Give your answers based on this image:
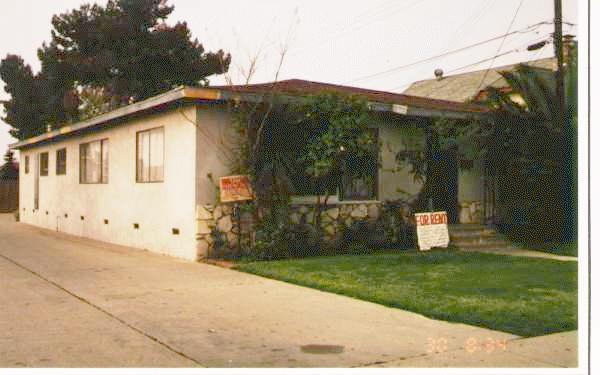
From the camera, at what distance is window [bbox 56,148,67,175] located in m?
20.1

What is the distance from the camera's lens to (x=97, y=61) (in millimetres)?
18000

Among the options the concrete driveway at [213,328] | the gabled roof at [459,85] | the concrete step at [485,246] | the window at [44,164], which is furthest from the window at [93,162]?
the gabled roof at [459,85]

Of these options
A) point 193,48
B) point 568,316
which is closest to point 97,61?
point 193,48

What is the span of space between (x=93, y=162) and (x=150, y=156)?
4354 mm

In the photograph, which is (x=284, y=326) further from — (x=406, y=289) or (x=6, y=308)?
(x=6, y=308)

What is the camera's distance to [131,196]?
1502cm

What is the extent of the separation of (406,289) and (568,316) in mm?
2115

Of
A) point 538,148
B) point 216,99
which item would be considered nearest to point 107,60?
point 216,99

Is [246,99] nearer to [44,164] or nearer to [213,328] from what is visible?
[213,328]

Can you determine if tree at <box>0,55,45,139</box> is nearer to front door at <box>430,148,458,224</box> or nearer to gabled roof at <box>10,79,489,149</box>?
gabled roof at <box>10,79,489,149</box>

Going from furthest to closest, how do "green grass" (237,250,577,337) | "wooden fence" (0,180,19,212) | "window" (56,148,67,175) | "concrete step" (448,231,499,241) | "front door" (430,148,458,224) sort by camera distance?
"wooden fence" (0,180,19,212) < "window" (56,148,67,175) < "front door" (430,148,458,224) < "concrete step" (448,231,499,241) < "green grass" (237,250,577,337)

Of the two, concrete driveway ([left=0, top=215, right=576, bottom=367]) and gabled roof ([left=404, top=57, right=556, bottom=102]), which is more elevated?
gabled roof ([left=404, top=57, right=556, bottom=102])

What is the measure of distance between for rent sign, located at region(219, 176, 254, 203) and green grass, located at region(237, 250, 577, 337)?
55.2 inches

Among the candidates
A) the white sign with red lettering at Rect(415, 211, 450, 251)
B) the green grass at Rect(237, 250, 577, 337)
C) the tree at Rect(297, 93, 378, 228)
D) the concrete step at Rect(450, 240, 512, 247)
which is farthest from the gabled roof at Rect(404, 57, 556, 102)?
the green grass at Rect(237, 250, 577, 337)
